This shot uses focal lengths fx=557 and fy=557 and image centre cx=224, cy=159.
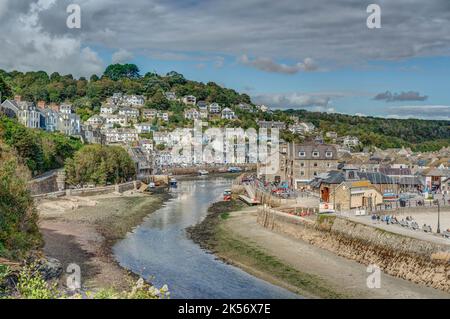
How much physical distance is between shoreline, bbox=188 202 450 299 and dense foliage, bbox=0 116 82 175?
26910 mm

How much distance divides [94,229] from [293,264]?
715 inches

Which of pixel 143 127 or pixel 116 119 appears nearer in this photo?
pixel 143 127

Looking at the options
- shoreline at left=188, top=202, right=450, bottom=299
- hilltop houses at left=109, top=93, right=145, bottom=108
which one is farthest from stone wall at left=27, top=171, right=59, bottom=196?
hilltop houses at left=109, top=93, right=145, bottom=108

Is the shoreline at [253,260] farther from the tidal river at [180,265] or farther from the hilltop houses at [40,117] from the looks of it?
the hilltop houses at [40,117]

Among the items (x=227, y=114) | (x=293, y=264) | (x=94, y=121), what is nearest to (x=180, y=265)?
(x=293, y=264)

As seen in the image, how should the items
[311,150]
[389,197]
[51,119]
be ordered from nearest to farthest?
1. [389,197]
2. [311,150]
3. [51,119]

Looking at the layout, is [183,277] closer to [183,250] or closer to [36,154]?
[183,250]

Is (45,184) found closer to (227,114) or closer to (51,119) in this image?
(51,119)

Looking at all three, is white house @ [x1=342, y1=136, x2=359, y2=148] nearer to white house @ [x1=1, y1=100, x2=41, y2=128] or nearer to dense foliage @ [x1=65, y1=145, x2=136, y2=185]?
white house @ [x1=1, y1=100, x2=41, y2=128]

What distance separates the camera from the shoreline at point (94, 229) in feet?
89.5

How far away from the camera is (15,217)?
2734 cm

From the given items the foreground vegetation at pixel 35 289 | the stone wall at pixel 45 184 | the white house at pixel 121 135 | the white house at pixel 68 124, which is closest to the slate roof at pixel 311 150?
the stone wall at pixel 45 184

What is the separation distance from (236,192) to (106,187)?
1610 cm
